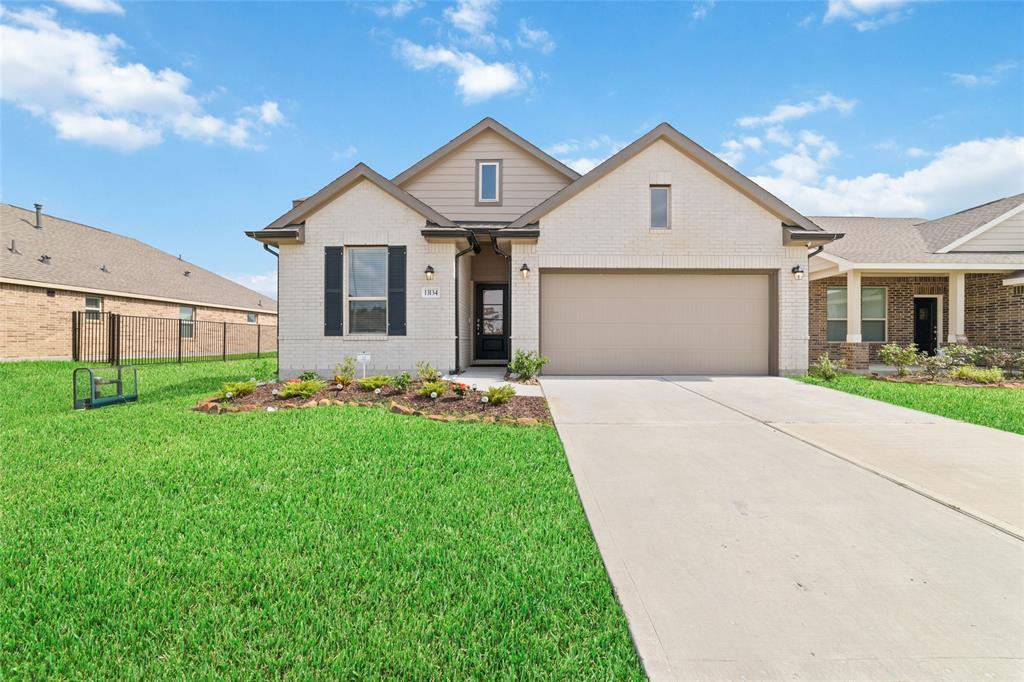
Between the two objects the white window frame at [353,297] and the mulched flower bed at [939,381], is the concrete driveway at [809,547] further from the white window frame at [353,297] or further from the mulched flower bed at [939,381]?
the white window frame at [353,297]

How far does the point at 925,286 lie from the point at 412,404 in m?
16.4

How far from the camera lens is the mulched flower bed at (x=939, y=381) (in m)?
9.34

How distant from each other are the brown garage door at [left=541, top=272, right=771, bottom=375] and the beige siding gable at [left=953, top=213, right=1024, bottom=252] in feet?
26.0

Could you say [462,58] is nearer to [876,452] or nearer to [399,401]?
[399,401]

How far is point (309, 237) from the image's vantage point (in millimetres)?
9898

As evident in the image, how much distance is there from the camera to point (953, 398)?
7.71 metres

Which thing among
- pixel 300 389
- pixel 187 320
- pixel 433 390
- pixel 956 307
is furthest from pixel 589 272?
pixel 187 320

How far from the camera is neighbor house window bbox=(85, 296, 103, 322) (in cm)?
1633

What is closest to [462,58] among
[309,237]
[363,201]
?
[363,201]

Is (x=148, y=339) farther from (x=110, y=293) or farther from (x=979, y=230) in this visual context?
(x=979, y=230)

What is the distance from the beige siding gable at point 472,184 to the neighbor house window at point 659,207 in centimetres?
355

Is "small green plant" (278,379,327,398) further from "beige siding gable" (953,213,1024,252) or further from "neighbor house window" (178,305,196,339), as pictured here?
"beige siding gable" (953,213,1024,252)

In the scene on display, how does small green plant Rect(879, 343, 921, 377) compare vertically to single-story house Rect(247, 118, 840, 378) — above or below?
below

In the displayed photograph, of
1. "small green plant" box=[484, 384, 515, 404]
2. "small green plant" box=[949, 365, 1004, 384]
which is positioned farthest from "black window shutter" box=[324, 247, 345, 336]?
"small green plant" box=[949, 365, 1004, 384]
